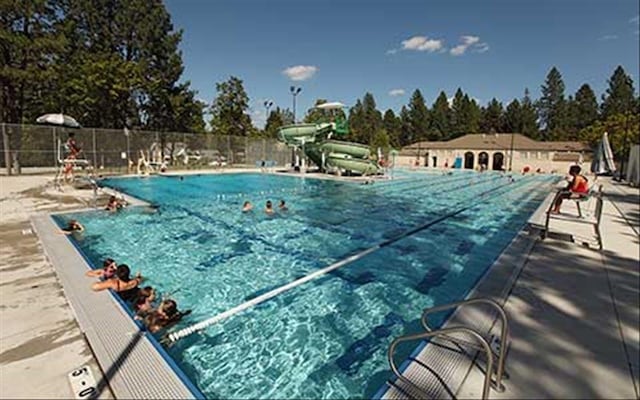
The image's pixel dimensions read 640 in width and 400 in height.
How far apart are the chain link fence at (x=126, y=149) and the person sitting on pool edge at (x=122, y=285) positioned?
14987 millimetres

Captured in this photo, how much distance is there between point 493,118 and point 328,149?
53000 millimetres

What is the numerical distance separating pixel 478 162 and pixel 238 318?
45198 mm

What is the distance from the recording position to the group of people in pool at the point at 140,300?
12.2 ft

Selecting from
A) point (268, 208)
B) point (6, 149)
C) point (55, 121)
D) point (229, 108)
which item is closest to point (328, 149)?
point (268, 208)

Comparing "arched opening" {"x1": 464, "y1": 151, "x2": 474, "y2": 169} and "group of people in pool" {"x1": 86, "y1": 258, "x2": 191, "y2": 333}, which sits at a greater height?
"arched opening" {"x1": 464, "y1": 151, "x2": 474, "y2": 169}

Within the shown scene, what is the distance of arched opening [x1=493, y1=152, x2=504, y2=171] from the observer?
138 feet

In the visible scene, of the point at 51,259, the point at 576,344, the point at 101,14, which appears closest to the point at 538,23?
the point at 576,344

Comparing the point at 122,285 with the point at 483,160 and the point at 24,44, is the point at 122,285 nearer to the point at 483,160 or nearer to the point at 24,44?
the point at 24,44

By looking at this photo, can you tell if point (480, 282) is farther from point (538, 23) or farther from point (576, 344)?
point (538, 23)

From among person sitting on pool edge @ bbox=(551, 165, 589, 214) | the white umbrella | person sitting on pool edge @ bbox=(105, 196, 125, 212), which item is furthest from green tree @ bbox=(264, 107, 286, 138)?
person sitting on pool edge @ bbox=(551, 165, 589, 214)

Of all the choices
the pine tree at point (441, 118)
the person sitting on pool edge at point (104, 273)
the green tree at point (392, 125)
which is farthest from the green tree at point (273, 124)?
the person sitting on pool edge at point (104, 273)

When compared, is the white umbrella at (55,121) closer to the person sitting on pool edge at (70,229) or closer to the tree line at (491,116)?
the person sitting on pool edge at (70,229)

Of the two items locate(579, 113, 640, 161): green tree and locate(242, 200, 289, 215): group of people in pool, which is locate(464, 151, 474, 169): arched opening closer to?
locate(579, 113, 640, 161): green tree

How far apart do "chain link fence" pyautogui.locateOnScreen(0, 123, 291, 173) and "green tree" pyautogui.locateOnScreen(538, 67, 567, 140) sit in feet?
181
